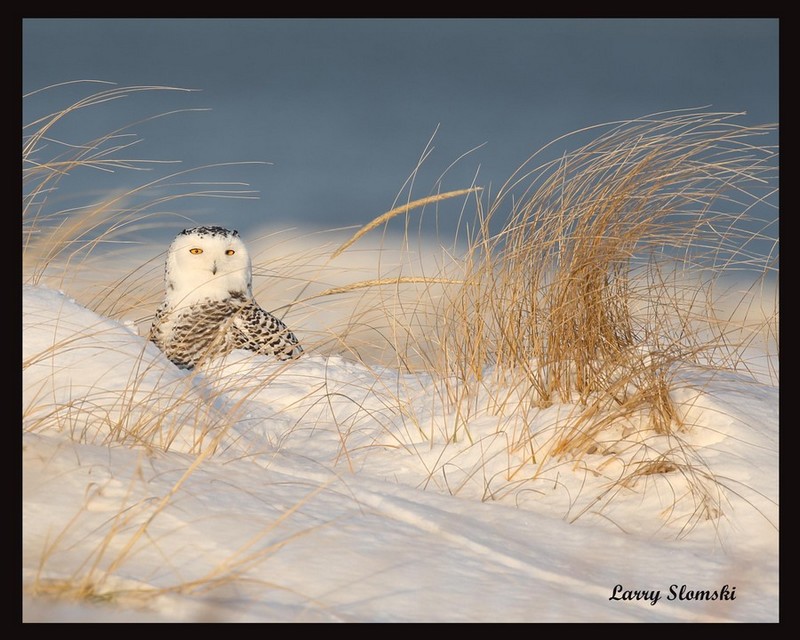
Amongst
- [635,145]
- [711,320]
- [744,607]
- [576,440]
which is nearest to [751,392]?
[711,320]

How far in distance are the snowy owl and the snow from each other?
2.04 ft

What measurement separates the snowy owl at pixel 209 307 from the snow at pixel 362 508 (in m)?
0.62

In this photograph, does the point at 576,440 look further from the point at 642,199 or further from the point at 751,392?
the point at 642,199

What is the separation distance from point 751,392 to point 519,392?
0.79 meters

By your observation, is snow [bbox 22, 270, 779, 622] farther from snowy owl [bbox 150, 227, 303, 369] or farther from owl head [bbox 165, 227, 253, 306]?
owl head [bbox 165, 227, 253, 306]

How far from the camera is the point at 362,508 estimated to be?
202cm

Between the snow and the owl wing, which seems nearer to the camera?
the snow

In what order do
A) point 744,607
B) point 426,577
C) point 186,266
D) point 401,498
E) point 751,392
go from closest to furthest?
point 426,577 → point 744,607 → point 401,498 → point 751,392 → point 186,266

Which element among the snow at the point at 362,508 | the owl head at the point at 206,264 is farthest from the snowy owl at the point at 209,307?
the snow at the point at 362,508

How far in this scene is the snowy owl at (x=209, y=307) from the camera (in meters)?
4.05

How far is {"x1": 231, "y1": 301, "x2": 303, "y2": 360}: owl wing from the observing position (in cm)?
402

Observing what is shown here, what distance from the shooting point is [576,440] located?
2695 millimetres

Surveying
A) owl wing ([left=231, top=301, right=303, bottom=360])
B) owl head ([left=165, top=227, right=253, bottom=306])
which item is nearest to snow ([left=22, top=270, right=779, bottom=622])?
owl wing ([left=231, top=301, right=303, bottom=360])

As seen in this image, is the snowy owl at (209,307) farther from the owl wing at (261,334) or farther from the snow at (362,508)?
the snow at (362,508)
